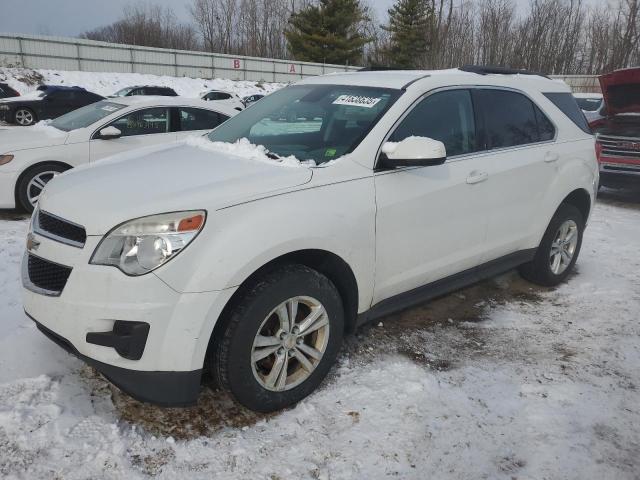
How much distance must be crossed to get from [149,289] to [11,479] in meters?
1.00

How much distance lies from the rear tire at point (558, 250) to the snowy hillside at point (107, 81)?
2525cm

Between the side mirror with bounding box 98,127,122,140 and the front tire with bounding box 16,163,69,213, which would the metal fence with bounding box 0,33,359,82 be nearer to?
the side mirror with bounding box 98,127,122,140

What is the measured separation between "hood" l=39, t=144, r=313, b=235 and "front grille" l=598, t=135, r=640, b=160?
7.50 meters

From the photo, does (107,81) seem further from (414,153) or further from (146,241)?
(146,241)

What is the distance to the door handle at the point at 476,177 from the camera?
343cm

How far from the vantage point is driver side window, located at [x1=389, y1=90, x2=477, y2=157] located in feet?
10.5

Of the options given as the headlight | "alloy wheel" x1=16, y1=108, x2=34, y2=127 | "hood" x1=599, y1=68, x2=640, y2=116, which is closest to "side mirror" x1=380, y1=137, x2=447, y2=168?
the headlight

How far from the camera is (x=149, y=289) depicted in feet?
7.32

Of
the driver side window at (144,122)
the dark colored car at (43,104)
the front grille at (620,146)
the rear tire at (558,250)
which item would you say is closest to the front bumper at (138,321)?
the rear tire at (558,250)

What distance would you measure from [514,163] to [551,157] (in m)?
0.57

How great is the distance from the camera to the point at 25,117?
1673 centimetres

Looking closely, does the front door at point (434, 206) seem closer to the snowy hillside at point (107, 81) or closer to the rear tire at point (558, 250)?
the rear tire at point (558, 250)

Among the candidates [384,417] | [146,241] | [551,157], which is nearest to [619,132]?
[551,157]

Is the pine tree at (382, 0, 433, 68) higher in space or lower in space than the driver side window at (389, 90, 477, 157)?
higher
